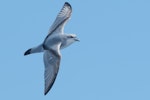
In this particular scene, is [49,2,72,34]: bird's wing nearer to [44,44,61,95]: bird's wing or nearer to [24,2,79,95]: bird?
[24,2,79,95]: bird

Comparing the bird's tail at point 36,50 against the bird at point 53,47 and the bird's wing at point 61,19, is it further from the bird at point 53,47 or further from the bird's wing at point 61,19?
the bird's wing at point 61,19

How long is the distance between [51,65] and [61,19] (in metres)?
7.66

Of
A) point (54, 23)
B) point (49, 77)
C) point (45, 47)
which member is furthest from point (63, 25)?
point (49, 77)

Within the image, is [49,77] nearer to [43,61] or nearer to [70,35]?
[43,61]

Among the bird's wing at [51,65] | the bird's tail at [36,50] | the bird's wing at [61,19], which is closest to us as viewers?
the bird's wing at [51,65]

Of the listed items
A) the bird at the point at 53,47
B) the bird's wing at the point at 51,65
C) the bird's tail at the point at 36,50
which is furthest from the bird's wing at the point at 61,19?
the bird's wing at the point at 51,65

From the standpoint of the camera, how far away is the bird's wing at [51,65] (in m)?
43.9

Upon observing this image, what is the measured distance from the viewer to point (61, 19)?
2053 inches

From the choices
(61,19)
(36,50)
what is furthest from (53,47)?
(61,19)

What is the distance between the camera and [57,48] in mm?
46844

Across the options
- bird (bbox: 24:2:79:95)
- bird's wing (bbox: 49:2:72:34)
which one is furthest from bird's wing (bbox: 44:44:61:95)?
bird's wing (bbox: 49:2:72:34)

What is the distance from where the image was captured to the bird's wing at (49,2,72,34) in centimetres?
5025

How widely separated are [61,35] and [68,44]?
3.44 ft

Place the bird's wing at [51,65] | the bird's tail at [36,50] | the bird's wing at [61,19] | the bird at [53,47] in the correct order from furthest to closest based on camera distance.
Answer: the bird's wing at [61,19] → the bird's tail at [36,50] → the bird at [53,47] → the bird's wing at [51,65]
